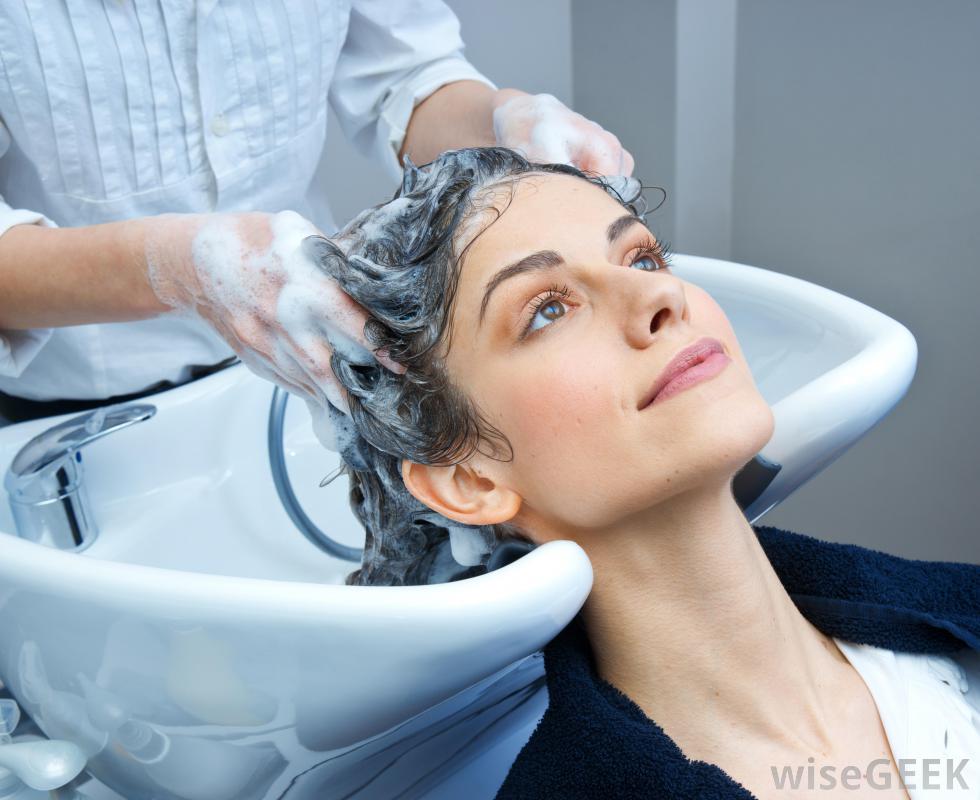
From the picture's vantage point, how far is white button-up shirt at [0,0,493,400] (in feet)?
3.69

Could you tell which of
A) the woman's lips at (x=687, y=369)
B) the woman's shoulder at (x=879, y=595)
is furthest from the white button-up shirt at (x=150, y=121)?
the woman's shoulder at (x=879, y=595)

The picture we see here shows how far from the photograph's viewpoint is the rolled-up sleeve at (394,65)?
4.73 ft

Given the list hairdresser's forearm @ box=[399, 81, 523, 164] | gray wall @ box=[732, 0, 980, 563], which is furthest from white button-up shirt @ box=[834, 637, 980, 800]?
gray wall @ box=[732, 0, 980, 563]

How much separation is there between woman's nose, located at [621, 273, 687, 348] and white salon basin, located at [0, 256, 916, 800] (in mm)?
200

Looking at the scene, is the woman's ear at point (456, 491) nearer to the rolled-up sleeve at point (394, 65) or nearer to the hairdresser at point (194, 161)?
the hairdresser at point (194, 161)

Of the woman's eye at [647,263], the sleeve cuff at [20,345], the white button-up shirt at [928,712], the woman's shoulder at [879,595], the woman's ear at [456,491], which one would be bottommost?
the white button-up shirt at [928,712]

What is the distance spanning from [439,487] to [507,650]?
24 cm

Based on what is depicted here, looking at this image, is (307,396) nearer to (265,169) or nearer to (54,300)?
(54,300)

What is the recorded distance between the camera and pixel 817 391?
3.81 feet

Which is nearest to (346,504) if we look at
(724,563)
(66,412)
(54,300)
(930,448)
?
(66,412)

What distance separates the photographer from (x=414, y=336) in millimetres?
985

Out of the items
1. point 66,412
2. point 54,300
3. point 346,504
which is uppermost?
point 54,300

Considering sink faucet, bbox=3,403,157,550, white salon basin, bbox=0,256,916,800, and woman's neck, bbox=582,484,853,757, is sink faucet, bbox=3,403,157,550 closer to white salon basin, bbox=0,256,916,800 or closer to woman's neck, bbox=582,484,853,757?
white salon basin, bbox=0,256,916,800

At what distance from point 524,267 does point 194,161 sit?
0.52 meters
